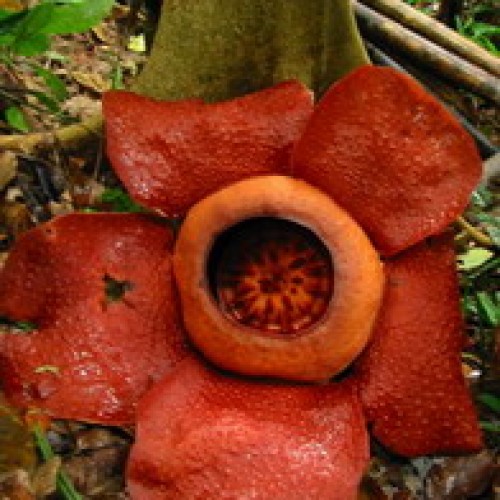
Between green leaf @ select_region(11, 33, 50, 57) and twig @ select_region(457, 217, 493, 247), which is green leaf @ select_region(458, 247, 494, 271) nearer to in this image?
twig @ select_region(457, 217, 493, 247)

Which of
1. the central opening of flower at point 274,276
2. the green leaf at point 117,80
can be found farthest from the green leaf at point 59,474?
the green leaf at point 117,80

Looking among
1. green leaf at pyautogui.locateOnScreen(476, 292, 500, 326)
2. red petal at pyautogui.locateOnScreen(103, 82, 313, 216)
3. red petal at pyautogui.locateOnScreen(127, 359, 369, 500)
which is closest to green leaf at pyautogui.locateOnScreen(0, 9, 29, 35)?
red petal at pyautogui.locateOnScreen(103, 82, 313, 216)

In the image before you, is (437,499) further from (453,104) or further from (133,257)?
(453,104)

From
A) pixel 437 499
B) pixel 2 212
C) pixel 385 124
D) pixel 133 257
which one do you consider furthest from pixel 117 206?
pixel 437 499

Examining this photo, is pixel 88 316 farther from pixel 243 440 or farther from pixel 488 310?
pixel 488 310

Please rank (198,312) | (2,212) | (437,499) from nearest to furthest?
(198,312) < (437,499) < (2,212)
